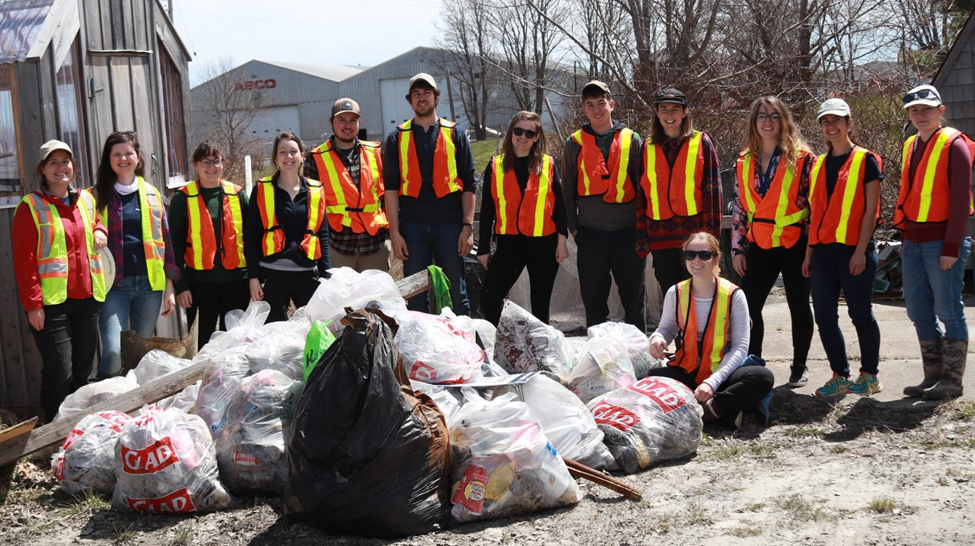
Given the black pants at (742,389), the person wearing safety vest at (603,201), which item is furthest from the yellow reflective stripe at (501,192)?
the black pants at (742,389)

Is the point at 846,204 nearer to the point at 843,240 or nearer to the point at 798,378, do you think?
the point at 843,240

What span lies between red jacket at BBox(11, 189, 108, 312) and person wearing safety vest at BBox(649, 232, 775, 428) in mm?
2955

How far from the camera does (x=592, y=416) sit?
4.12 metres

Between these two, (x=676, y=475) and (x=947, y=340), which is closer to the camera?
(x=676, y=475)

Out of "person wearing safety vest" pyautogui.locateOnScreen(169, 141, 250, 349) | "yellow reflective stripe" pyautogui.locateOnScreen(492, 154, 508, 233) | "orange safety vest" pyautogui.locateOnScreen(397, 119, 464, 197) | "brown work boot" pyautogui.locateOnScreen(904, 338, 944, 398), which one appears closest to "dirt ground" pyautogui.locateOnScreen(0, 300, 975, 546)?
"brown work boot" pyautogui.locateOnScreen(904, 338, 944, 398)

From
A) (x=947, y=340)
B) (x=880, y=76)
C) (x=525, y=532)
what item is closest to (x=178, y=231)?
(x=525, y=532)

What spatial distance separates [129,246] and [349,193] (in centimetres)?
136

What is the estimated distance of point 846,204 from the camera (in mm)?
4875

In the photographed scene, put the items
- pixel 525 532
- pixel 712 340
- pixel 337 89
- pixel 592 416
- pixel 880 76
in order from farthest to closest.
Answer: pixel 337 89 < pixel 880 76 < pixel 712 340 < pixel 592 416 < pixel 525 532

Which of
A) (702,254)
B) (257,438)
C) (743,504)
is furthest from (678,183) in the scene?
(257,438)

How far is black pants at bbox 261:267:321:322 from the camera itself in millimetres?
5385

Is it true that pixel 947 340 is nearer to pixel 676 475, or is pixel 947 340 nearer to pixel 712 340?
pixel 712 340

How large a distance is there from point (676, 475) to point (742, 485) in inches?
11.9

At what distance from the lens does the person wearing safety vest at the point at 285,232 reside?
5301 millimetres
